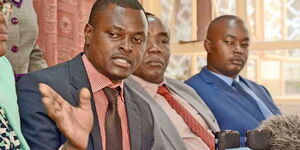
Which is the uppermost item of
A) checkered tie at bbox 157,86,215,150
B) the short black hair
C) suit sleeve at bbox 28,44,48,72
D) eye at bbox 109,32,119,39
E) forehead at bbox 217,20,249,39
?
the short black hair

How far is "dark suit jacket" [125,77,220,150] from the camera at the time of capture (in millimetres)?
1754

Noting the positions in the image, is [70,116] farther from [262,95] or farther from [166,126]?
[262,95]

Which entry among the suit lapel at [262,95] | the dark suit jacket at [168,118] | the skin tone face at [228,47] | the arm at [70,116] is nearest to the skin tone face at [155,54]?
the dark suit jacket at [168,118]

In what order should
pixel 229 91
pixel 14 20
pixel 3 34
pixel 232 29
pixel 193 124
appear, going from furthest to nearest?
1. pixel 232 29
2. pixel 229 91
3. pixel 193 124
4. pixel 14 20
5. pixel 3 34

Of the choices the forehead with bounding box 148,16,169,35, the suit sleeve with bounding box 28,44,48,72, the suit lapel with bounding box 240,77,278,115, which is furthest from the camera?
the suit lapel with bounding box 240,77,278,115

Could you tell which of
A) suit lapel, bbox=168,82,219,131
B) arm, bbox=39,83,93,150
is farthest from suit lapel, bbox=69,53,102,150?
suit lapel, bbox=168,82,219,131

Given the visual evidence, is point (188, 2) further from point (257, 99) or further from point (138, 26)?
point (138, 26)

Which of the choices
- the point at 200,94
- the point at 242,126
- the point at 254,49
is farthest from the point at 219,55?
the point at 254,49

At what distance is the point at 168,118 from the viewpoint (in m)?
2.00

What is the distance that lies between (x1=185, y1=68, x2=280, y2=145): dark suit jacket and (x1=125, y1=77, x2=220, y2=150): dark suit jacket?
0.11 m

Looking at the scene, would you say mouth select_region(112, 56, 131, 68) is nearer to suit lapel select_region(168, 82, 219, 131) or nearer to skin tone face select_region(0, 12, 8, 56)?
skin tone face select_region(0, 12, 8, 56)

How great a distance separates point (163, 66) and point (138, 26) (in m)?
Result: 0.66

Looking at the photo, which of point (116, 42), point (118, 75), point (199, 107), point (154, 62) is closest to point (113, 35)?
point (116, 42)

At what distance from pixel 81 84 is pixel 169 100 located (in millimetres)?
758
